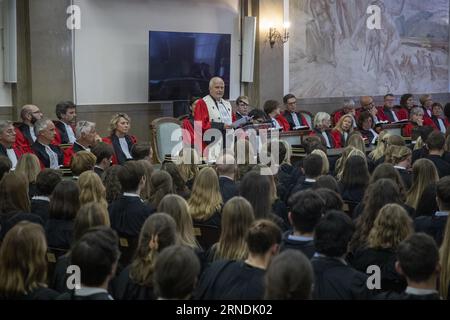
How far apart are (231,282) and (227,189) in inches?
114

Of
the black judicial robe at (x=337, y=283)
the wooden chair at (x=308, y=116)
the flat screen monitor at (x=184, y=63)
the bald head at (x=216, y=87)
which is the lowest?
the black judicial robe at (x=337, y=283)

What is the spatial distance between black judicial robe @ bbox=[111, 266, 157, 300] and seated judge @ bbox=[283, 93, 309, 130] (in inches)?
392

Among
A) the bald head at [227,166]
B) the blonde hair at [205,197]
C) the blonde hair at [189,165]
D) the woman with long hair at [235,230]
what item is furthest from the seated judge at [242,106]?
the woman with long hair at [235,230]

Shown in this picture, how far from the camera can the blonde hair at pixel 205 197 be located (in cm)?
582

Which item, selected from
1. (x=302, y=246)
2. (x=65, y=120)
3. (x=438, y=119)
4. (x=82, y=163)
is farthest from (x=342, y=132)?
(x=302, y=246)

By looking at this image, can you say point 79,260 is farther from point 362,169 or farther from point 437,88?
point 437,88

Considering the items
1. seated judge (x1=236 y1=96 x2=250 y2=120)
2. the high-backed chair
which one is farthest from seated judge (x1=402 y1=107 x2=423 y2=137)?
the high-backed chair

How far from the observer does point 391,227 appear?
4520mm

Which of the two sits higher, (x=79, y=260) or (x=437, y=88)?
(x=437, y=88)

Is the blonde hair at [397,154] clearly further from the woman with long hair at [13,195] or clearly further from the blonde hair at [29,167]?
the woman with long hair at [13,195]

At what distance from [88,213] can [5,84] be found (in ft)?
23.1

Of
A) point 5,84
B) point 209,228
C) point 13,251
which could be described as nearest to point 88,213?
point 13,251

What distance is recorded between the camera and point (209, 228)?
5.81 m

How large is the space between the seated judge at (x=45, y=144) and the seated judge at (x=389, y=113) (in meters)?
8.46
